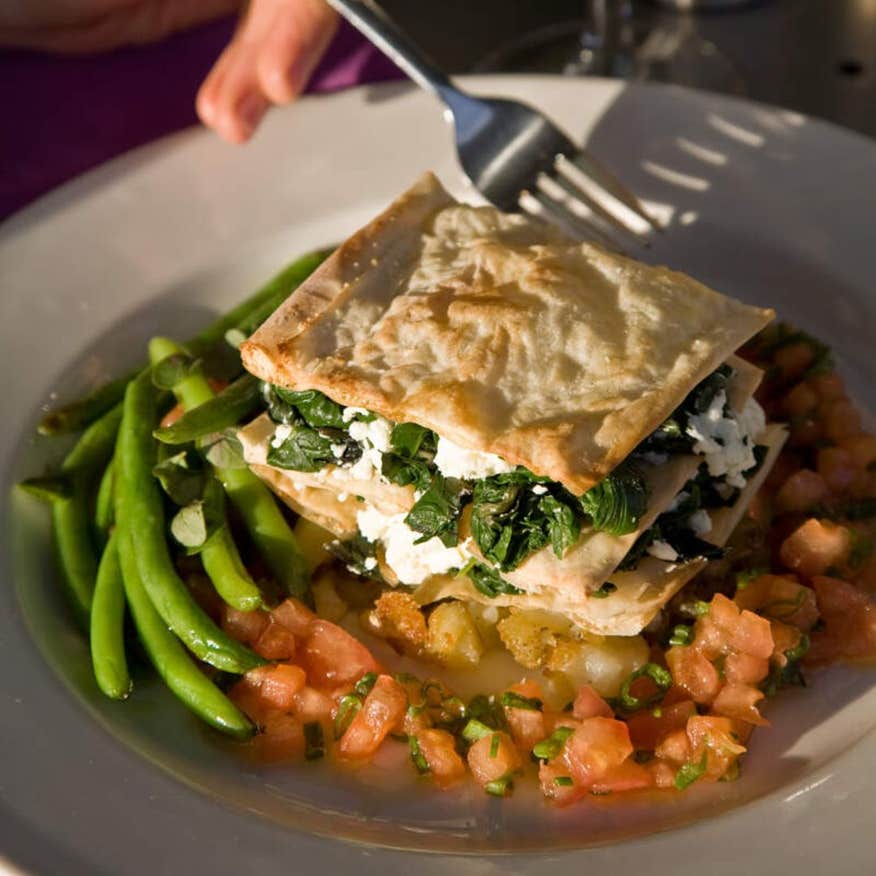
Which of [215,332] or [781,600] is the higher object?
[781,600]

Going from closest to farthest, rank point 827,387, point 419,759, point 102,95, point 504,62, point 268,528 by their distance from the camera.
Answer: point 419,759, point 268,528, point 827,387, point 102,95, point 504,62

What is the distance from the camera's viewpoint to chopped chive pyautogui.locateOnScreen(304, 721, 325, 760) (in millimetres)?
3607

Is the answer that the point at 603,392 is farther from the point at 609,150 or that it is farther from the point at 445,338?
the point at 609,150

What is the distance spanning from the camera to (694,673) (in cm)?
358

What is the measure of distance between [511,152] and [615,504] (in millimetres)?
2182

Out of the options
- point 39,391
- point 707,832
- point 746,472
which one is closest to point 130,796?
point 707,832

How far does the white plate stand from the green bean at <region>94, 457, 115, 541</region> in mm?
202

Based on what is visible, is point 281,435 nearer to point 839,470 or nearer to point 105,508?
point 105,508

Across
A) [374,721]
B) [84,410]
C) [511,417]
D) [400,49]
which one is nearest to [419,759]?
[374,721]

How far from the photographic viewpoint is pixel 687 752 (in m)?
3.41

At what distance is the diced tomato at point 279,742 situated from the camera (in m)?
3.60

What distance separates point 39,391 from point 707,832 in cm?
303

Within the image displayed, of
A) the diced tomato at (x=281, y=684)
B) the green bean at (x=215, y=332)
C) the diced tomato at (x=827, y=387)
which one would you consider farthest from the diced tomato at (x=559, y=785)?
the green bean at (x=215, y=332)

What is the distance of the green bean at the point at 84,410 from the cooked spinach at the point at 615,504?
216 cm
